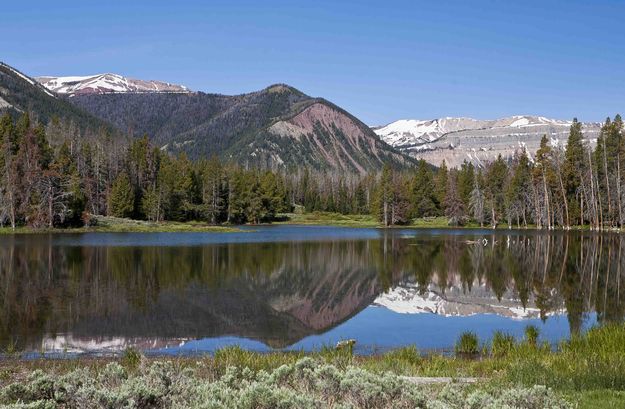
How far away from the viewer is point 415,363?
1611 cm

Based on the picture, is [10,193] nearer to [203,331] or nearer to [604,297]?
[203,331]

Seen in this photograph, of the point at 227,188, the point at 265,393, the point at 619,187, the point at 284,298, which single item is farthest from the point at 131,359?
the point at 227,188

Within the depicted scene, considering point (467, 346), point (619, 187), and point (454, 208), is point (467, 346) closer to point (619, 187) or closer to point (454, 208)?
point (619, 187)

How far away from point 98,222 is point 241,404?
322ft

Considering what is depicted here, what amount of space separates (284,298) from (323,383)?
21950 mm

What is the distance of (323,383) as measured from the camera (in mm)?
10672

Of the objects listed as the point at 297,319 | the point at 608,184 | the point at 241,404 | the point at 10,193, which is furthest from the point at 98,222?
the point at 241,404

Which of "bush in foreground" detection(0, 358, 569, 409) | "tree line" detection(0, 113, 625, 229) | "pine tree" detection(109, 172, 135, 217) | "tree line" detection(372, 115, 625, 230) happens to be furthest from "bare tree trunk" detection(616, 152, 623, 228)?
"bush in foreground" detection(0, 358, 569, 409)

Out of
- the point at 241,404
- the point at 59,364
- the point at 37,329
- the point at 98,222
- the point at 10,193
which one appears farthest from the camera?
the point at 98,222

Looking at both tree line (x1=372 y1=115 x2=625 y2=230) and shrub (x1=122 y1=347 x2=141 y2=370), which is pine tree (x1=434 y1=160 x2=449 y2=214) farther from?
shrub (x1=122 y1=347 x2=141 y2=370)

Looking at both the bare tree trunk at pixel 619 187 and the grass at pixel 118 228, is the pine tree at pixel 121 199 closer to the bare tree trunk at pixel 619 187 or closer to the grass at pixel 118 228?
the grass at pixel 118 228

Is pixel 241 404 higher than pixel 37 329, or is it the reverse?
pixel 241 404

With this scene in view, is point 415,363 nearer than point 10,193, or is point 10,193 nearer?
point 415,363

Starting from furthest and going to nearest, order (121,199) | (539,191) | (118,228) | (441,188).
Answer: (441,188) → (539,191) → (121,199) → (118,228)
